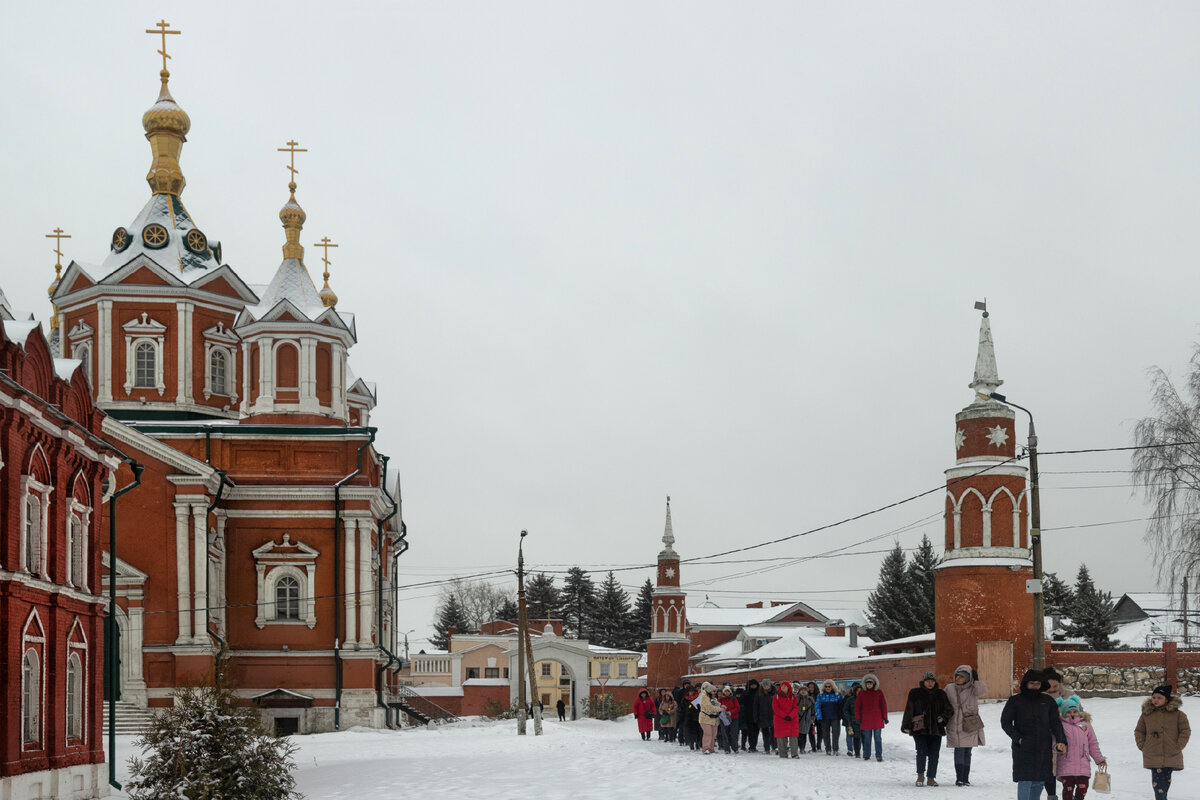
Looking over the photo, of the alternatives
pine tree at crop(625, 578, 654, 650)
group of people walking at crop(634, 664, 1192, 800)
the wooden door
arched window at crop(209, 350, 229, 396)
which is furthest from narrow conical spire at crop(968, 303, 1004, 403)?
pine tree at crop(625, 578, 654, 650)

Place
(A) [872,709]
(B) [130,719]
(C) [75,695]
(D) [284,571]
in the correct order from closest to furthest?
1. (C) [75,695]
2. (A) [872,709]
3. (B) [130,719]
4. (D) [284,571]

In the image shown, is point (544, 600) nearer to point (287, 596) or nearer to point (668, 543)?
point (668, 543)

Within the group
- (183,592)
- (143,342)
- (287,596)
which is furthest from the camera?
(143,342)

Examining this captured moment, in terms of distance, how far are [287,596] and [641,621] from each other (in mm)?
69831

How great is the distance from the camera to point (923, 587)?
234 feet

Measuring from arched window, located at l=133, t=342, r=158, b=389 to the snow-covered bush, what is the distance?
26.0 meters

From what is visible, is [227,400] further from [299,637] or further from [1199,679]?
[1199,679]

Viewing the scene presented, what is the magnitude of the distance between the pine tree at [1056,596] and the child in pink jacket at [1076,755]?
54.3 metres

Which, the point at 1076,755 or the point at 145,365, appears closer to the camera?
the point at 1076,755

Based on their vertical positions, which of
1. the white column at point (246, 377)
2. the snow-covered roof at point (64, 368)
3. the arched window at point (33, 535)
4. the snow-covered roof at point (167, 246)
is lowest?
the arched window at point (33, 535)

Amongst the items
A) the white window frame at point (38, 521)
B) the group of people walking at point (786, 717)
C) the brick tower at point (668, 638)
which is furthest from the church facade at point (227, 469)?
the brick tower at point (668, 638)

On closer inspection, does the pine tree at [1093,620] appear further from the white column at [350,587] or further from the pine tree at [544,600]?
the pine tree at [544,600]

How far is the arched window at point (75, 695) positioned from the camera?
17.9 meters

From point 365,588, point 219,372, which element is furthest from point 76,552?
point 219,372
